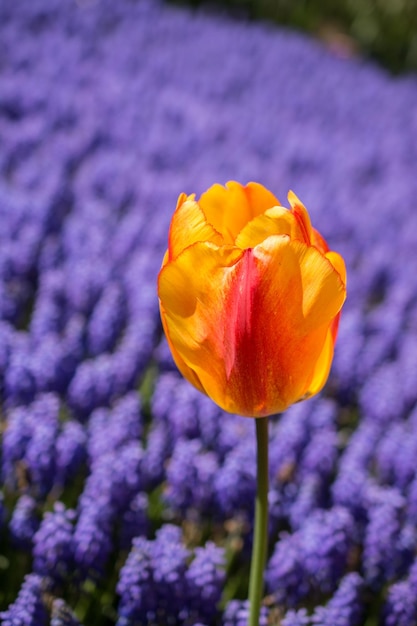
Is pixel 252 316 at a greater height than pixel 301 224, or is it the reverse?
pixel 301 224

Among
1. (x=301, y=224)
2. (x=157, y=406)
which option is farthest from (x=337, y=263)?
(x=157, y=406)

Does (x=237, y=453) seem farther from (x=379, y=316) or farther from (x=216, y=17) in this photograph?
(x=216, y=17)

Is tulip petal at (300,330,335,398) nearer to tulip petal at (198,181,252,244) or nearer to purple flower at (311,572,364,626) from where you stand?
tulip petal at (198,181,252,244)

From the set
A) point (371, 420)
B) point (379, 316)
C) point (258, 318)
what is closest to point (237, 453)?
point (371, 420)

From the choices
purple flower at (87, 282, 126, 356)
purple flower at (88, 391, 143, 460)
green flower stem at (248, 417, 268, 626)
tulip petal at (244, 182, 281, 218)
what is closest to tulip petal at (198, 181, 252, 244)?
tulip petal at (244, 182, 281, 218)

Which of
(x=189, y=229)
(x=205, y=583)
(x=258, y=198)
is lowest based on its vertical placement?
(x=205, y=583)

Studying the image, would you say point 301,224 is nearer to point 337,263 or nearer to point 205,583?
point 337,263

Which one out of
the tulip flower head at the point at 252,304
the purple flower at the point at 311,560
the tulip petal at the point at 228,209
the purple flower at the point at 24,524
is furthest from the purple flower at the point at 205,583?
the tulip petal at the point at 228,209
